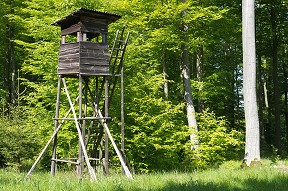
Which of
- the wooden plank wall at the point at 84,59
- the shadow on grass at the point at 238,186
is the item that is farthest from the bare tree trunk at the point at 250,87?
the wooden plank wall at the point at 84,59

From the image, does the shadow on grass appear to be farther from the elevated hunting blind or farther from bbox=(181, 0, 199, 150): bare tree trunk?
bbox=(181, 0, 199, 150): bare tree trunk

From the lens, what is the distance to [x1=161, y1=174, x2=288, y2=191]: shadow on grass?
604 centimetres

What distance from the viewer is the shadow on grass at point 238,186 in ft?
19.8

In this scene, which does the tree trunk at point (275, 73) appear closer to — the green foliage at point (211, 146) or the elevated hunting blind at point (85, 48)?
the green foliage at point (211, 146)

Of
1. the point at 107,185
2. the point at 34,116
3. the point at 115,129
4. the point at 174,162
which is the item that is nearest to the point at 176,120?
the point at 174,162

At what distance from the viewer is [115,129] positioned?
557 inches

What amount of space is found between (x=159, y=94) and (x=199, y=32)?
3.60 meters

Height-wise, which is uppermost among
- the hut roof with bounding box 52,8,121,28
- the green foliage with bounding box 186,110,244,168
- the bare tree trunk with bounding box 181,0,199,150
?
the hut roof with bounding box 52,8,121,28

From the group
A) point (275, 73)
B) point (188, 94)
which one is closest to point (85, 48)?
point (188, 94)

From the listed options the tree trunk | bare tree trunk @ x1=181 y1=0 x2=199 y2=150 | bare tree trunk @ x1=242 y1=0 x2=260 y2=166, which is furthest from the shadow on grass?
the tree trunk

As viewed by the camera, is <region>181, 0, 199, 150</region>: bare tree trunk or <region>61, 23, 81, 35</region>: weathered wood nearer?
<region>61, 23, 81, 35</region>: weathered wood

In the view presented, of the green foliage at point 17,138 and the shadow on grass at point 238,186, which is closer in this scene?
the shadow on grass at point 238,186

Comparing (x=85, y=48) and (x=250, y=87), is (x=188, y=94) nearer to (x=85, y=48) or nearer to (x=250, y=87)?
(x=250, y=87)

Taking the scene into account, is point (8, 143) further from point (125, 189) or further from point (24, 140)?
point (125, 189)
